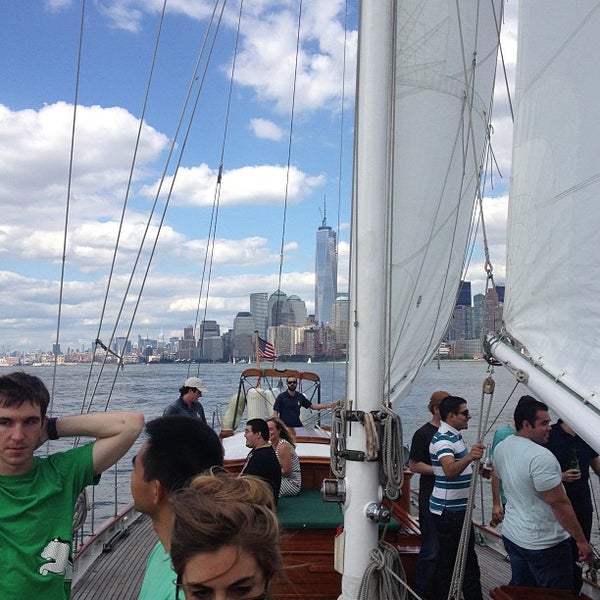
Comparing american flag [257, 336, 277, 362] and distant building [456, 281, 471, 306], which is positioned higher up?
distant building [456, 281, 471, 306]

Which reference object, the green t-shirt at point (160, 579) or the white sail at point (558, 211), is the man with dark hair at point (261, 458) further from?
the green t-shirt at point (160, 579)

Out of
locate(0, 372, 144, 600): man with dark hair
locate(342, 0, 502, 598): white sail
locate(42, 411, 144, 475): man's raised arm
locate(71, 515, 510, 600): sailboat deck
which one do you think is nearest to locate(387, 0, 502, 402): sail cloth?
locate(342, 0, 502, 598): white sail

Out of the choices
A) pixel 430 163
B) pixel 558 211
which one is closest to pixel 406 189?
pixel 430 163

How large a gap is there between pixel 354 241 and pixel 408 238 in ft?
3.00

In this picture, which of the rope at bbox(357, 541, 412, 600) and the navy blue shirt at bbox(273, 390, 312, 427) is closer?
the rope at bbox(357, 541, 412, 600)

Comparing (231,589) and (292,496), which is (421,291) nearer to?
(292,496)

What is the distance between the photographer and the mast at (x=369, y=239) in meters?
3.05

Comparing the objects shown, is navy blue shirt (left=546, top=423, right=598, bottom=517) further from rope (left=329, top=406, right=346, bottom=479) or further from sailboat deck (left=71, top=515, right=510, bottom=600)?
rope (left=329, top=406, right=346, bottom=479)

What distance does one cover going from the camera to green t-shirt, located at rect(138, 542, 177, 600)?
1.40 meters

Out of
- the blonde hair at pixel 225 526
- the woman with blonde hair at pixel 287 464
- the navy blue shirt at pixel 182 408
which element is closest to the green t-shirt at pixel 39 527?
the blonde hair at pixel 225 526

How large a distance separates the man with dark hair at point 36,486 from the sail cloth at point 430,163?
69.4 inches

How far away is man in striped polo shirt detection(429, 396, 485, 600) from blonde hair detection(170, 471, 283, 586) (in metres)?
2.96

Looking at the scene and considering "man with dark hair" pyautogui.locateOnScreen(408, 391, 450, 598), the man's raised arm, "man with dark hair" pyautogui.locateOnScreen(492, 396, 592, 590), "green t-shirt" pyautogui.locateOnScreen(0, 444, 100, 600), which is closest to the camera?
"green t-shirt" pyautogui.locateOnScreen(0, 444, 100, 600)

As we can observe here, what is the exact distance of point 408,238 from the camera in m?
3.97
